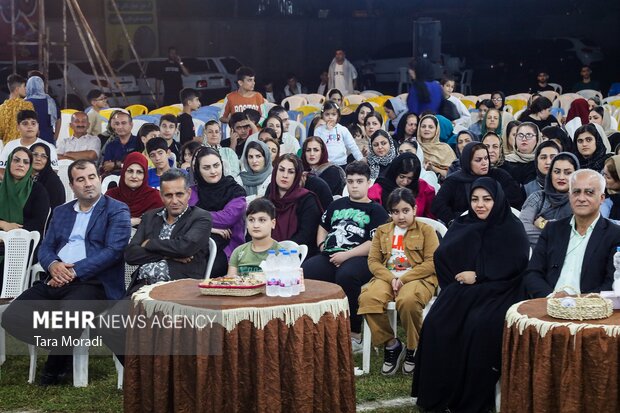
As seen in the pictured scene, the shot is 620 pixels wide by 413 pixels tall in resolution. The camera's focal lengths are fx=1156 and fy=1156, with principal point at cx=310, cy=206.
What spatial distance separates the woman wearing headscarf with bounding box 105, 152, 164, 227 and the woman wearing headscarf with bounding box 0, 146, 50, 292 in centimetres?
51

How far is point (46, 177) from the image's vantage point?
8.30 meters

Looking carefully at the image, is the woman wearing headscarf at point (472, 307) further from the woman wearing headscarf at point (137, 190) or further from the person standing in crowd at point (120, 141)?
the person standing in crowd at point (120, 141)

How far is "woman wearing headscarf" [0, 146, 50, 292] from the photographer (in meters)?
7.68

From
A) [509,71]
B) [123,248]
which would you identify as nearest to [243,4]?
[509,71]

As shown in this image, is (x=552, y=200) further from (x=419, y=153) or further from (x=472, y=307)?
(x=419, y=153)

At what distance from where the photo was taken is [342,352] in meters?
5.44

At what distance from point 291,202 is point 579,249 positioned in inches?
94.4

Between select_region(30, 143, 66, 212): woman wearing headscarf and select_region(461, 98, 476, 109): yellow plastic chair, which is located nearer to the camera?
select_region(30, 143, 66, 212): woman wearing headscarf

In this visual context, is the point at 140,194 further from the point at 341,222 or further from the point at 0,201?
the point at 341,222

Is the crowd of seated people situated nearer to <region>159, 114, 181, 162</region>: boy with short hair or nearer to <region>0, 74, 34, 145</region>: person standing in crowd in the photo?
<region>159, 114, 181, 162</region>: boy with short hair

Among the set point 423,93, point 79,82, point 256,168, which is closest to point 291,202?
point 256,168

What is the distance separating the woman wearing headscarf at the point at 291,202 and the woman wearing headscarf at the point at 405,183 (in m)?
0.49

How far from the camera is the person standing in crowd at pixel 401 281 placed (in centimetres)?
652

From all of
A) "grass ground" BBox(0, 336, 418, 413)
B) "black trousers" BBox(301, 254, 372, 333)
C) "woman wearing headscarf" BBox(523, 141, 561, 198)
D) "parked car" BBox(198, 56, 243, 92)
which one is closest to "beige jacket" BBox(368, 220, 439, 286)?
"black trousers" BBox(301, 254, 372, 333)
